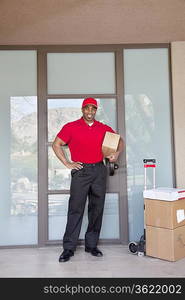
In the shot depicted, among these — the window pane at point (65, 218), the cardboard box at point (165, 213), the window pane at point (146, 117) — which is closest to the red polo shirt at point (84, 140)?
the window pane at point (146, 117)

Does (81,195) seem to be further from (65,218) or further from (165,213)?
(165,213)

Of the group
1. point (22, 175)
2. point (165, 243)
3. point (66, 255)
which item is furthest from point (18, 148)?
point (165, 243)

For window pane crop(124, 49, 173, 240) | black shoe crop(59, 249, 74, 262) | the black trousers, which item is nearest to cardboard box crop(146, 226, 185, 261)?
window pane crop(124, 49, 173, 240)

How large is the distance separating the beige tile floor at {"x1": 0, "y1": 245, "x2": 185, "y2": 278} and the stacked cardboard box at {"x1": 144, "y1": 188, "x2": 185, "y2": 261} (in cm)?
9

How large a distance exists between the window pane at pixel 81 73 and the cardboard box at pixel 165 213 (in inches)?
58.9

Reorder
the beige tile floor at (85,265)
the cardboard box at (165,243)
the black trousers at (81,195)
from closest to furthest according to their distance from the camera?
the beige tile floor at (85,265)
the cardboard box at (165,243)
the black trousers at (81,195)

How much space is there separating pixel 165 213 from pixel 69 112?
5.41 feet

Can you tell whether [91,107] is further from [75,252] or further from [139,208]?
[75,252]

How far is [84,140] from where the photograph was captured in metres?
2.92

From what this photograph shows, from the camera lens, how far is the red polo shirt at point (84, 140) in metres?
2.92

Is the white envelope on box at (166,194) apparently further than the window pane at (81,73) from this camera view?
No

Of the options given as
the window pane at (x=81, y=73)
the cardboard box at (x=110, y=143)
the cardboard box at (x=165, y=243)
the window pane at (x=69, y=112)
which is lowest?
the cardboard box at (x=165, y=243)

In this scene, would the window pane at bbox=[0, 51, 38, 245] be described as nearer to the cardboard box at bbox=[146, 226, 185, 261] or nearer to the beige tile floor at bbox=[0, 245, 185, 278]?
the beige tile floor at bbox=[0, 245, 185, 278]

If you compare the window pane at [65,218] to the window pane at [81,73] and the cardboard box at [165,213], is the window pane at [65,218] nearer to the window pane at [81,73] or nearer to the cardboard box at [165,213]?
the cardboard box at [165,213]
